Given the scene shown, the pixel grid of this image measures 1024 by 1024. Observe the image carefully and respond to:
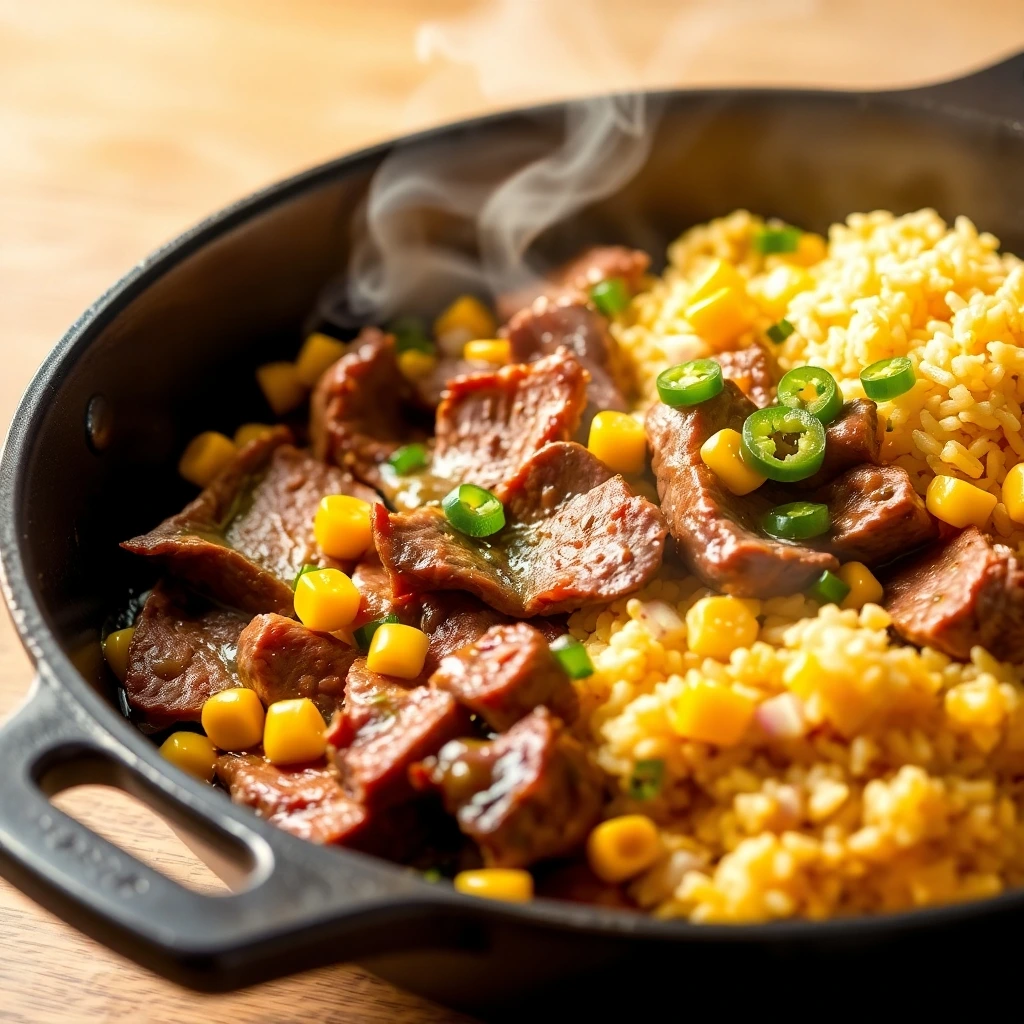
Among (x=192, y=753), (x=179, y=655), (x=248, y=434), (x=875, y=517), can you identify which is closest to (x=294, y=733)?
(x=192, y=753)

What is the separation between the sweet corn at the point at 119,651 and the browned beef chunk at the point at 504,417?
3.66 ft

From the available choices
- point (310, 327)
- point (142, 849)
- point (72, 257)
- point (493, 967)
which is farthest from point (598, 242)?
point (493, 967)

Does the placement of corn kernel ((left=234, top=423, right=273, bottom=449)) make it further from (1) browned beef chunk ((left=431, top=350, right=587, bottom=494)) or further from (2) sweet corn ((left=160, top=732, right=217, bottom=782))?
(2) sweet corn ((left=160, top=732, right=217, bottom=782))

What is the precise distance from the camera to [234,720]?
10.6ft

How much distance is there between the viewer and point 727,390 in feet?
11.2

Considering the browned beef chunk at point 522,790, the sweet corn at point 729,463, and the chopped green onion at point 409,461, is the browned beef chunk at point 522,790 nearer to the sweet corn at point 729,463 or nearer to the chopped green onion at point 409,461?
the sweet corn at point 729,463

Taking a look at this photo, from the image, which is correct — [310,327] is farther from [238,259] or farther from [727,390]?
[727,390]

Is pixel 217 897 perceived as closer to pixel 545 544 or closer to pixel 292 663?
pixel 292 663

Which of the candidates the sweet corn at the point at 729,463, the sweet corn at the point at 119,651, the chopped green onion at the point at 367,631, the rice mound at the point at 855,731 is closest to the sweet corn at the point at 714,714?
the rice mound at the point at 855,731

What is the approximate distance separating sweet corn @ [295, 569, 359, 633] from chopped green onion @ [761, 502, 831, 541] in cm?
120

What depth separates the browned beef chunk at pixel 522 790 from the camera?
2592 mm

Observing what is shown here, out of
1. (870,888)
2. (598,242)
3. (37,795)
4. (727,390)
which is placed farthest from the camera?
(598,242)

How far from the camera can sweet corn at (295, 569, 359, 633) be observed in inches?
132

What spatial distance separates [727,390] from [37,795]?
2.12m
